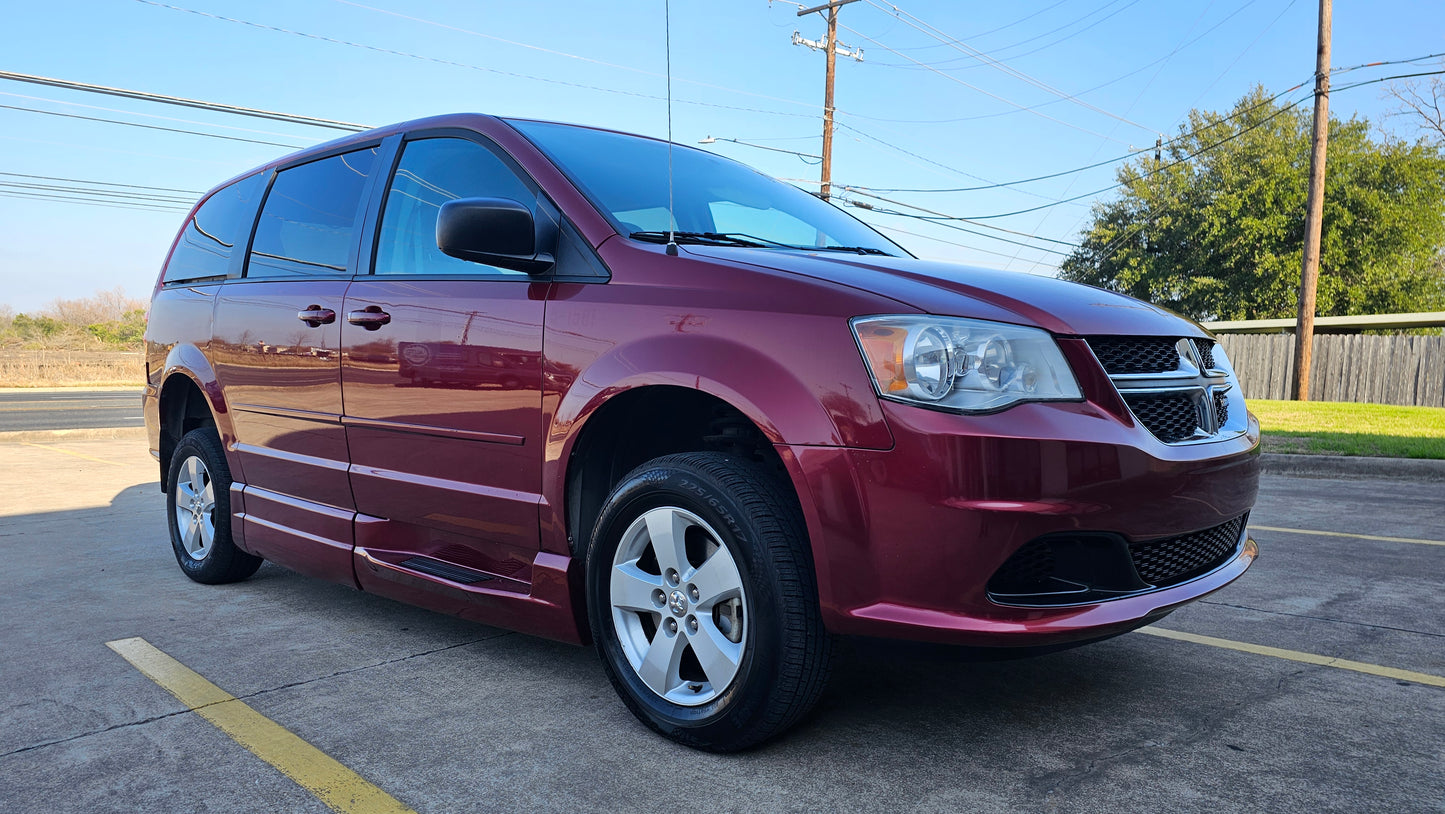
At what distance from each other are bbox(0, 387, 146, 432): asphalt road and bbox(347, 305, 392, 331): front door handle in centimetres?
1136

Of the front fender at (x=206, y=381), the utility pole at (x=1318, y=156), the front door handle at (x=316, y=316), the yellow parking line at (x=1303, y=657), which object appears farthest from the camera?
the utility pole at (x=1318, y=156)

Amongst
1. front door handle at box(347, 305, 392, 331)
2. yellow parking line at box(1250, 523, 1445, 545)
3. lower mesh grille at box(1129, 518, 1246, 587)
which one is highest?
front door handle at box(347, 305, 392, 331)

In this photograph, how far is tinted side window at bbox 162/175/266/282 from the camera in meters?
4.66

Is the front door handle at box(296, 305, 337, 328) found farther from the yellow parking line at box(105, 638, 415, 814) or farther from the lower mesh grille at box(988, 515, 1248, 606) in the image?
the lower mesh grille at box(988, 515, 1248, 606)

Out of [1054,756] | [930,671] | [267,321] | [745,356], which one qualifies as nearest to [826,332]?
[745,356]

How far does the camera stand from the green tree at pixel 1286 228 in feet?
108

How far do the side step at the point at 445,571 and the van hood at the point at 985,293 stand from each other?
1271 mm

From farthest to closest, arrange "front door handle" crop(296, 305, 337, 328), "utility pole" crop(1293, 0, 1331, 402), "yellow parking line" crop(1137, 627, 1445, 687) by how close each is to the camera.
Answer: "utility pole" crop(1293, 0, 1331, 402), "front door handle" crop(296, 305, 337, 328), "yellow parking line" crop(1137, 627, 1445, 687)

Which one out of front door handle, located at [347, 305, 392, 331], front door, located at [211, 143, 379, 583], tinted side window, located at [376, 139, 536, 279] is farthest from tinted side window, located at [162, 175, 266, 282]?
front door handle, located at [347, 305, 392, 331]

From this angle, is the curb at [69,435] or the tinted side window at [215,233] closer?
the tinted side window at [215,233]

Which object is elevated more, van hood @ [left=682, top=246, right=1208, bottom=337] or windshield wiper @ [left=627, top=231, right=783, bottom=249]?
windshield wiper @ [left=627, top=231, right=783, bottom=249]

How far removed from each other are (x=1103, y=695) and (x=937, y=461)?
1.28 m

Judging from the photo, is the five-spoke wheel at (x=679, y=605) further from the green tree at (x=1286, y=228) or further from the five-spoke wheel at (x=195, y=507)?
the green tree at (x=1286, y=228)

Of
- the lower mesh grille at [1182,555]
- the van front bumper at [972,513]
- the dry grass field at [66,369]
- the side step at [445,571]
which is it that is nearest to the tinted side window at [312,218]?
the side step at [445,571]
